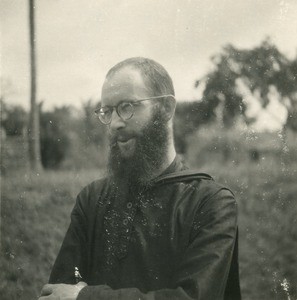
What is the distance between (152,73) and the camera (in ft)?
4.39

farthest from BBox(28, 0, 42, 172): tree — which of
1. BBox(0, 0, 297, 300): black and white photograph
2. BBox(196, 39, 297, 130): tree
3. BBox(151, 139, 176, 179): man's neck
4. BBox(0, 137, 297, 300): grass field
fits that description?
BBox(196, 39, 297, 130): tree

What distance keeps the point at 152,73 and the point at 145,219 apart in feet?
1.42

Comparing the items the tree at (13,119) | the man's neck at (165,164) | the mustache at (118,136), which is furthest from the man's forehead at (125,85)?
the tree at (13,119)

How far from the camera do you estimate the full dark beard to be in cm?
133

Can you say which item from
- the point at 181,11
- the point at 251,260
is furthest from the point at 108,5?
the point at 251,260

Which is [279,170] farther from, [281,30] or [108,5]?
[108,5]

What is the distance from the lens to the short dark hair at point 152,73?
1313mm

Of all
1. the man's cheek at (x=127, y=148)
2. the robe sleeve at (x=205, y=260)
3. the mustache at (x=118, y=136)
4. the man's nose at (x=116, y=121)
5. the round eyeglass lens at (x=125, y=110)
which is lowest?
the robe sleeve at (x=205, y=260)

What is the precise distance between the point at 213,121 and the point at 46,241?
72 cm

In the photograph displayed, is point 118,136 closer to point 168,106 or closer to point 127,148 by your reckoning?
point 127,148

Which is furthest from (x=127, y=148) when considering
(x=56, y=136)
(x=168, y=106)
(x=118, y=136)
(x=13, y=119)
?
(x=13, y=119)

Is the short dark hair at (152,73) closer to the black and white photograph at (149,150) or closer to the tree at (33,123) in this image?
the black and white photograph at (149,150)

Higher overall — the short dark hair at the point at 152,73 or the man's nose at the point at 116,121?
the short dark hair at the point at 152,73

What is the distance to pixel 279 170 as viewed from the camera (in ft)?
4.72
